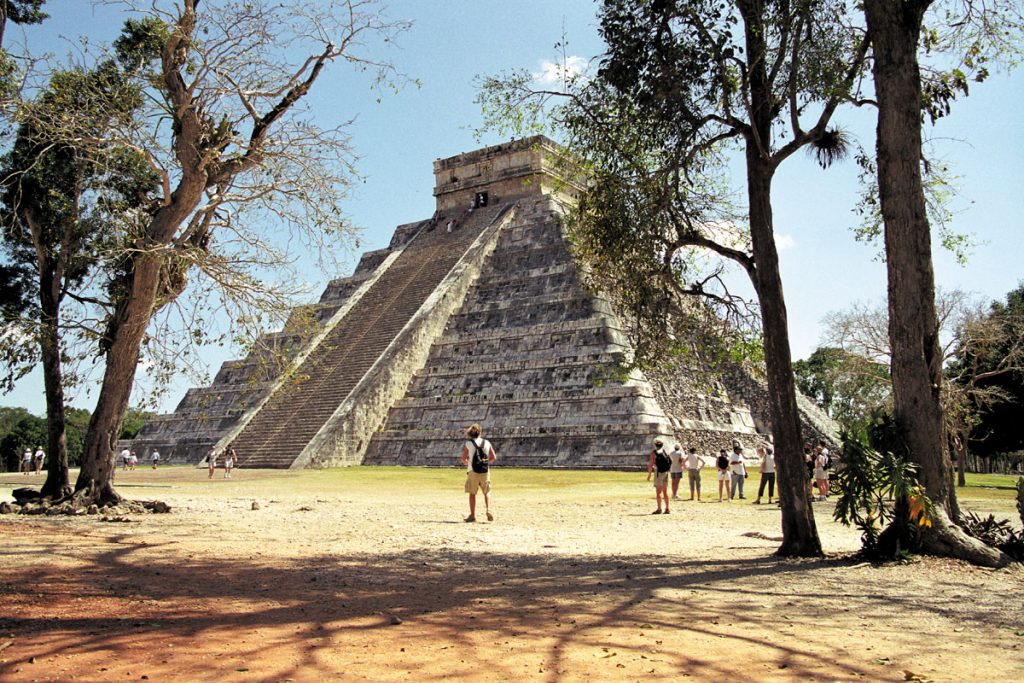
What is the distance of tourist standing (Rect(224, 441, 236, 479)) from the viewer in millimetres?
19608

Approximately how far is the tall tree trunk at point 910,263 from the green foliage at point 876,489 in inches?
8.5

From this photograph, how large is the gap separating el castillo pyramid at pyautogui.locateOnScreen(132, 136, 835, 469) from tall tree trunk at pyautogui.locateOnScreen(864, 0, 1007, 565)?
1169cm

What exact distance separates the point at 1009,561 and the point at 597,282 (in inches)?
197

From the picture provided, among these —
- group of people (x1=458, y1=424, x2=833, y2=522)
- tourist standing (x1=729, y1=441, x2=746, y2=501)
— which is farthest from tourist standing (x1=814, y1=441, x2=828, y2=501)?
tourist standing (x1=729, y1=441, x2=746, y2=501)

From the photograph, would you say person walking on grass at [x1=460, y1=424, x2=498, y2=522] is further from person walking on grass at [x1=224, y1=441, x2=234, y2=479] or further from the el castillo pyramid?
person walking on grass at [x1=224, y1=441, x2=234, y2=479]

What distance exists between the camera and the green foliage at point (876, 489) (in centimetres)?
699

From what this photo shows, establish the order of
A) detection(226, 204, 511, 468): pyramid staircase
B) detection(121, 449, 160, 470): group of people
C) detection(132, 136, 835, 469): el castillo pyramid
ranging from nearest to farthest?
1. detection(132, 136, 835, 469): el castillo pyramid
2. detection(226, 204, 511, 468): pyramid staircase
3. detection(121, 449, 160, 470): group of people

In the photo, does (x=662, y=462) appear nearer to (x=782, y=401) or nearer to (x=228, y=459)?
(x=782, y=401)

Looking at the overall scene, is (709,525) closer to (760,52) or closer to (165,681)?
(760,52)

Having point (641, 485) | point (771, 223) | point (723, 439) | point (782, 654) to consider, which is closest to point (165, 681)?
point (782, 654)

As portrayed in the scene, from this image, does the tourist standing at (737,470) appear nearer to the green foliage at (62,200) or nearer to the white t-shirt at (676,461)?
the white t-shirt at (676,461)

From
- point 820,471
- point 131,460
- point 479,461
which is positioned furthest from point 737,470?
point 131,460

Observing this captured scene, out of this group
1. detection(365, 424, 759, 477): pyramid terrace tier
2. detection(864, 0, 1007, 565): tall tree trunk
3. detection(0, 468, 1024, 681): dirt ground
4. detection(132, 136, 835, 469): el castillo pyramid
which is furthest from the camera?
detection(132, 136, 835, 469): el castillo pyramid

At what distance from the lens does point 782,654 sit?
4.31 m
